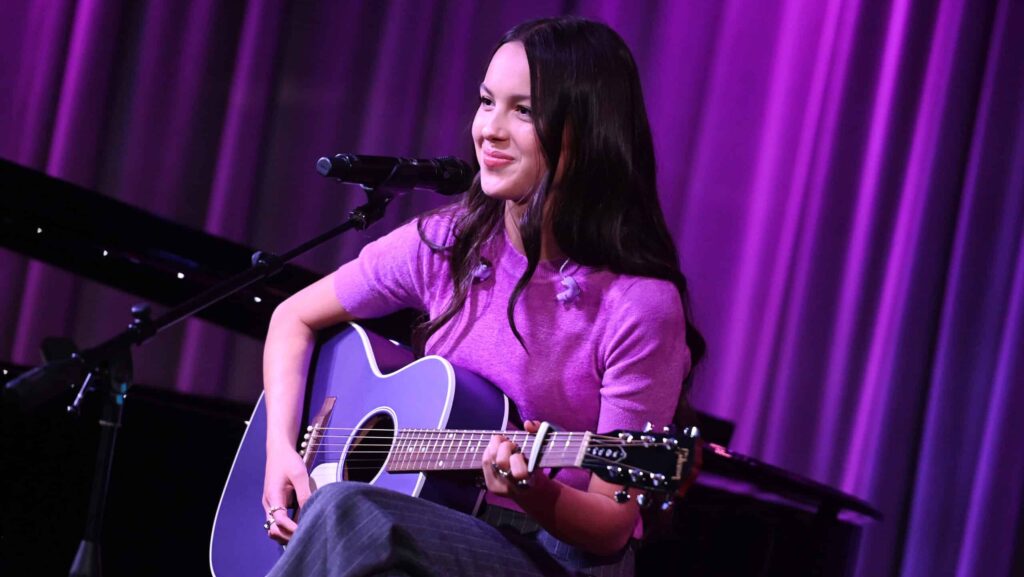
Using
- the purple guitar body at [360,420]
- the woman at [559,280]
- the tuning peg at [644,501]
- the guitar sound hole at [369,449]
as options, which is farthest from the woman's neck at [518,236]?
the tuning peg at [644,501]

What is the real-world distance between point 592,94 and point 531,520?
0.80 meters

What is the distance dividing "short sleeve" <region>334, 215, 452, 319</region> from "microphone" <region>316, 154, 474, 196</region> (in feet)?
0.54

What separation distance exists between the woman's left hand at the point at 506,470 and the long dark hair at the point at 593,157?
15.6 inches

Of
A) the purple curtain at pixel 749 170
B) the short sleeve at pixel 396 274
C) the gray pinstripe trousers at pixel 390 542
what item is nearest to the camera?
the gray pinstripe trousers at pixel 390 542

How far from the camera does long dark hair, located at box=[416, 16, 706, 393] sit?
7.16 ft

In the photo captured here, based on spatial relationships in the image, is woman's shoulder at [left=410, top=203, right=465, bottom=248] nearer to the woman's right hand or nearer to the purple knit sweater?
the purple knit sweater

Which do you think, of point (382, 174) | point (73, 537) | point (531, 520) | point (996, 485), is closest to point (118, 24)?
point (73, 537)

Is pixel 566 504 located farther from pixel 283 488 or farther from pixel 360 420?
pixel 283 488

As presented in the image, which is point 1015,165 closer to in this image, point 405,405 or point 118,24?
point 405,405

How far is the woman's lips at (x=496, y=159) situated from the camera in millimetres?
2197

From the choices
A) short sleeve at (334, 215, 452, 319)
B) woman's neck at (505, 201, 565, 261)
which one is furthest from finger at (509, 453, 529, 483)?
short sleeve at (334, 215, 452, 319)

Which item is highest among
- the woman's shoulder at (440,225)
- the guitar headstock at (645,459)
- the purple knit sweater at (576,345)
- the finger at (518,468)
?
Result: the woman's shoulder at (440,225)

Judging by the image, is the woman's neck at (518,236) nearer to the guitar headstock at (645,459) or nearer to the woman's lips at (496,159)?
the woman's lips at (496,159)

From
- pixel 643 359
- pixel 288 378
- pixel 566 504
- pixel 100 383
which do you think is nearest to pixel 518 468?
pixel 566 504
